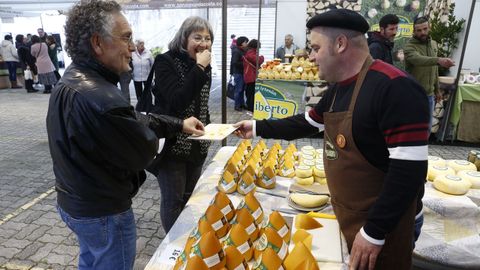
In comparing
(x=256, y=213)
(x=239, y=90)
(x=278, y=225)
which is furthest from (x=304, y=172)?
(x=239, y=90)

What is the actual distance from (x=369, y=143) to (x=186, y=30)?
1.33m

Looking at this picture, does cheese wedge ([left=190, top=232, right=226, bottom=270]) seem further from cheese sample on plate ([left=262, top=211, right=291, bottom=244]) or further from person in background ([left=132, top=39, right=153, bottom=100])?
person in background ([left=132, top=39, right=153, bottom=100])

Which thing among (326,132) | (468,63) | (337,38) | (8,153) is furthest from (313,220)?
(468,63)

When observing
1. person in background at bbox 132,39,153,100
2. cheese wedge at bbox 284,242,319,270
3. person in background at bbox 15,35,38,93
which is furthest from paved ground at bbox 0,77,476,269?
person in background at bbox 15,35,38,93

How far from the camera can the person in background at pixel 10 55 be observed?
11.5 meters

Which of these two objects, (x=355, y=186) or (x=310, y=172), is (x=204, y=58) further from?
(x=355, y=186)

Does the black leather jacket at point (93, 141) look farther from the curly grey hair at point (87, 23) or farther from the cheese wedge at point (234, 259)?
the cheese wedge at point (234, 259)

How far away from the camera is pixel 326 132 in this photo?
142cm

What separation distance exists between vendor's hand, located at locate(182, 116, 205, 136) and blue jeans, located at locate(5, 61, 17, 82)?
1288 centimetres

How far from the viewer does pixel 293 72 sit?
18.4 ft

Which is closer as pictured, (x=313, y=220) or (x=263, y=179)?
(x=313, y=220)

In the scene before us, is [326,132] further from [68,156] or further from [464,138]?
[464,138]

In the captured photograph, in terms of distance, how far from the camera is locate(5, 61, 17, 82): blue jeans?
1194 cm

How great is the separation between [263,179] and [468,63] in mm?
7192
